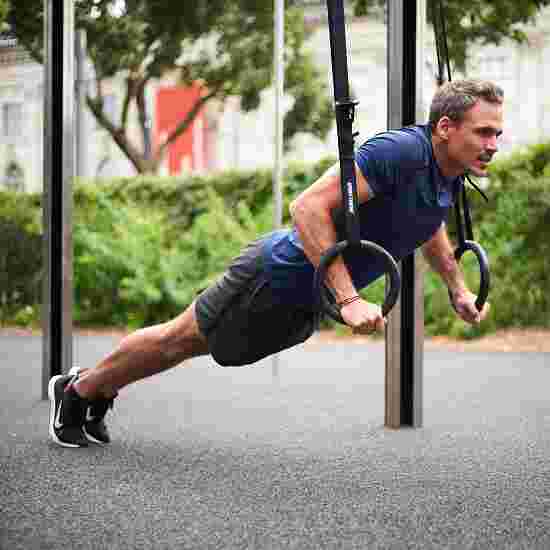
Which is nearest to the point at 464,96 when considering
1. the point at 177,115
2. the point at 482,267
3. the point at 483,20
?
the point at 482,267

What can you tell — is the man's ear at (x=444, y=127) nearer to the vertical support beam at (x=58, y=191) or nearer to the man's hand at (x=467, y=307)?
the man's hand at (x=467, y=307)

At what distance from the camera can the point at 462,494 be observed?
1796mm

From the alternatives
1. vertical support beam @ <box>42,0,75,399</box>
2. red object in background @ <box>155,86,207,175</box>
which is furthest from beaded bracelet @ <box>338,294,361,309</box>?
red object in background @ <box>155,86,207,175</box>

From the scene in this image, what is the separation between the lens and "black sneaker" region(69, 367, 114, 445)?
2.26 m

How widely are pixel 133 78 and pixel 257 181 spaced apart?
8.08ft

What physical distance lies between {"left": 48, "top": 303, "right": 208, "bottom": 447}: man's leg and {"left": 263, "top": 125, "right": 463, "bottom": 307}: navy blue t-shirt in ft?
0.99

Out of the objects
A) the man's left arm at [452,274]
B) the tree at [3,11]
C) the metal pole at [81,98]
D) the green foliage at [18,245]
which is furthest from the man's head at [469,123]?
the metal pole at [81,98]

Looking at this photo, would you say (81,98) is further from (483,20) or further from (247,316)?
(247,316)

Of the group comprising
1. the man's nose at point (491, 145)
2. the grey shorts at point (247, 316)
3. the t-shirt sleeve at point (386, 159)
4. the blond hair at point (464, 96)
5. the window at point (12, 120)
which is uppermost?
the window at point (12, 120)

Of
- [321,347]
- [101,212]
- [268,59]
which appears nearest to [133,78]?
[268,59]

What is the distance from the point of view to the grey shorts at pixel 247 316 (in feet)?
6.19

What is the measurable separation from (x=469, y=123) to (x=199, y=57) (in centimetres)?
744

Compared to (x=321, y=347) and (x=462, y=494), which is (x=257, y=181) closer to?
(x=321, y=347)

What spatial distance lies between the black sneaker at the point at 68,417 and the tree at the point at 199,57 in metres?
4.75
